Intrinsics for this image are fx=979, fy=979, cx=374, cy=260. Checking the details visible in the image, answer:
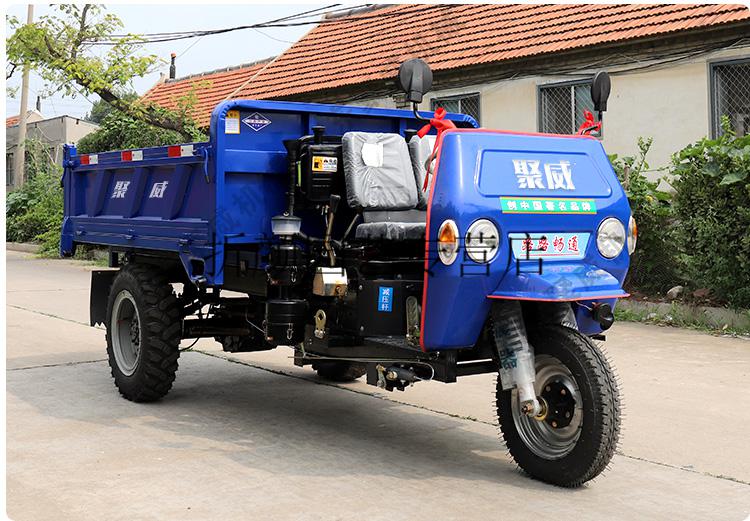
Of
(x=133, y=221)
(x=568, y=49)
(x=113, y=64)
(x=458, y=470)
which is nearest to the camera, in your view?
(x=458, y=470)

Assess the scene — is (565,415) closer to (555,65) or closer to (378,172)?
(378,172)

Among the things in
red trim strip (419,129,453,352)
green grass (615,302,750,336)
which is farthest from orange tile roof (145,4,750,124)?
red trim strip (419,129,453,352)

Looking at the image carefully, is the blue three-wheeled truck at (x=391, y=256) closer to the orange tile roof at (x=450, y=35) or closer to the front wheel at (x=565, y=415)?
the front wheel at (x=565, y=415)

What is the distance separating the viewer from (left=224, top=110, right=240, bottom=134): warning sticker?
6.72 m

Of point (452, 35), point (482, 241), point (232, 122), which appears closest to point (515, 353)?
point (482, 241)

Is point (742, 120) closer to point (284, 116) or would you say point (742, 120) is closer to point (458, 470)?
point (284, 116)

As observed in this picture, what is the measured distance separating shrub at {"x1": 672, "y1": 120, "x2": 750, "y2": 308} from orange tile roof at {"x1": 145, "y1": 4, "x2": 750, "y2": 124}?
2118 mm

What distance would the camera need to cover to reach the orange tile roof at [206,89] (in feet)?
76.7

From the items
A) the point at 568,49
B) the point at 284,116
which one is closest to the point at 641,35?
the point at 568,49

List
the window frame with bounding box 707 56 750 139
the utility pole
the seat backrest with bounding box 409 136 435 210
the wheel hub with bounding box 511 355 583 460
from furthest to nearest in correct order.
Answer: the utility pole, the window frame with bounding box 707 56 750 139, the seat backrest with bounding box 409 136 435 210, the wheel hub with bounding box 511 355 583 460

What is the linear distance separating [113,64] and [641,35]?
12.0m

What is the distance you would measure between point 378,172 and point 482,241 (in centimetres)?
143

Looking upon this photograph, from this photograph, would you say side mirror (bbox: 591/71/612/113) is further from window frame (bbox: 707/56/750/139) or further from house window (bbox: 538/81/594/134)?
house window (bbox: 538/81/594/134)

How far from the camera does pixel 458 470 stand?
574cm
